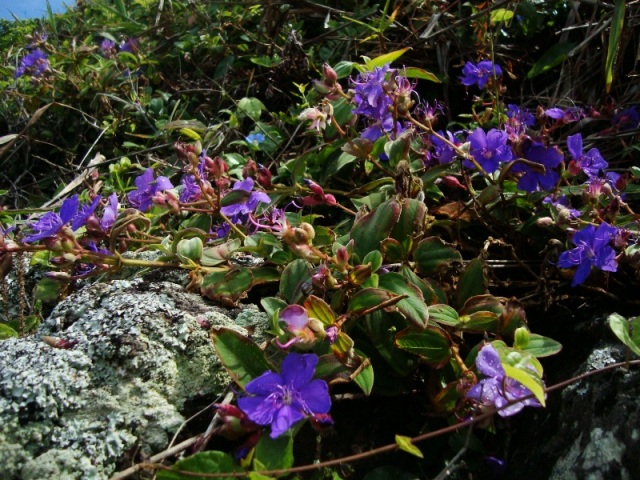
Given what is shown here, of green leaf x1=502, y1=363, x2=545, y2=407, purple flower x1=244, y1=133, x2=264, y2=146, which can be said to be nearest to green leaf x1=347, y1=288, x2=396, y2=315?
green leaf x1=502, y1=363, x2=545, y2=407

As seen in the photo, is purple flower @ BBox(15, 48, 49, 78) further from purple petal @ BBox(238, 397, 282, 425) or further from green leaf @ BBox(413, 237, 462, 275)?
purple petal @ BBox(238, 397, 282, 425)

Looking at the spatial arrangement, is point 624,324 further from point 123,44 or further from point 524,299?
point 123,44

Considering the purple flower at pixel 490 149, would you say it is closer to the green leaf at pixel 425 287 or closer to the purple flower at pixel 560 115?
the purple flower at pixel 560 115

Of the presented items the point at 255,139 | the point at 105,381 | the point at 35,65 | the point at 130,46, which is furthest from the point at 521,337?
the point at 35,65

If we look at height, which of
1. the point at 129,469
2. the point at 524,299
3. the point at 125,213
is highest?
the point at 125,213

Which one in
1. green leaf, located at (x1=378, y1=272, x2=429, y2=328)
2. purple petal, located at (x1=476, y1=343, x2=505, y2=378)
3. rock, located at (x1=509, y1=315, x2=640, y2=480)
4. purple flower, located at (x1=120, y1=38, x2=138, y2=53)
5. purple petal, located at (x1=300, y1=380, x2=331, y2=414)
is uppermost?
purple flower, located at (x1=120, y1=38, x2=138, y2=53)

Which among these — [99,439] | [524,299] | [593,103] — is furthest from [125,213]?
[593,103]
